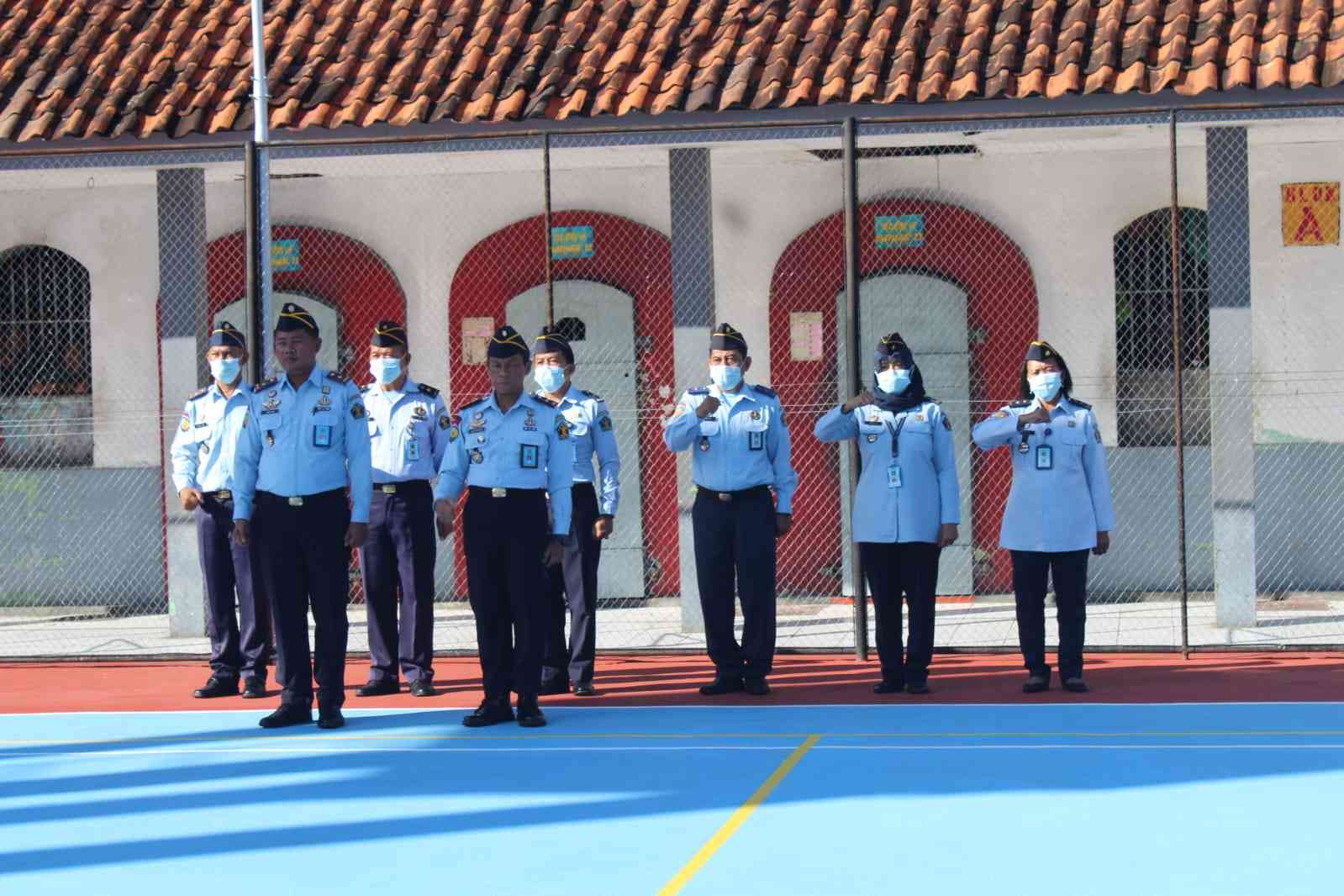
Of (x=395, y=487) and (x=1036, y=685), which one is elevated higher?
(x=395, y=487)

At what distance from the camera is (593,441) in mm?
10398

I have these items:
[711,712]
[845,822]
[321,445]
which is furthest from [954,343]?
[845,822]

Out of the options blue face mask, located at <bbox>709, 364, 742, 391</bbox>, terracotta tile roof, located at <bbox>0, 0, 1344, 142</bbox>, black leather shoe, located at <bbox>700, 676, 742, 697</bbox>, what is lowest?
black leather shoe, located at <bbox>700, 676, 742, 697</bbox>

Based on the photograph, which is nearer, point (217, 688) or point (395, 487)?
point (395, 487)

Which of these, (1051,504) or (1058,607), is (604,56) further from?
(1058,607)

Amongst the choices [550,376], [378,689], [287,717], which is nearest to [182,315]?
[378,689]

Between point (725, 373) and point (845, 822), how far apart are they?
371cm

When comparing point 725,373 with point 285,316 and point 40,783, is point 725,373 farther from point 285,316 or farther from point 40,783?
point 40,783

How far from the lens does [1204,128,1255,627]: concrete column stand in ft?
41.2

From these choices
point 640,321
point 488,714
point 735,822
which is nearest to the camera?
point 735,822

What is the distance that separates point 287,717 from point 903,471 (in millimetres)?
3355

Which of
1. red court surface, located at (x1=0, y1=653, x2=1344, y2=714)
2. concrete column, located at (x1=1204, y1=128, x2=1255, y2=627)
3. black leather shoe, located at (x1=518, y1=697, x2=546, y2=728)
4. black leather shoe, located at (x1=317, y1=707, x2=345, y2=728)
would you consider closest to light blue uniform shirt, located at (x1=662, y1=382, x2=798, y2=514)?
red court surface, located at (x1=0, y1=653, x2=1344, y2=714)

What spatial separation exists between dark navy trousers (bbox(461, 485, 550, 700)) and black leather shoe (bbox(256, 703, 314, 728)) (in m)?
0.94

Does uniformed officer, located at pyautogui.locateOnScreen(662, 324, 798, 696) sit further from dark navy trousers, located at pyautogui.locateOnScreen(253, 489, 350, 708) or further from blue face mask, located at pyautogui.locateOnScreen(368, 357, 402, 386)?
dark navy trousers, located at pyautogui.locateOnScreen(253, 489, 350, 708)
